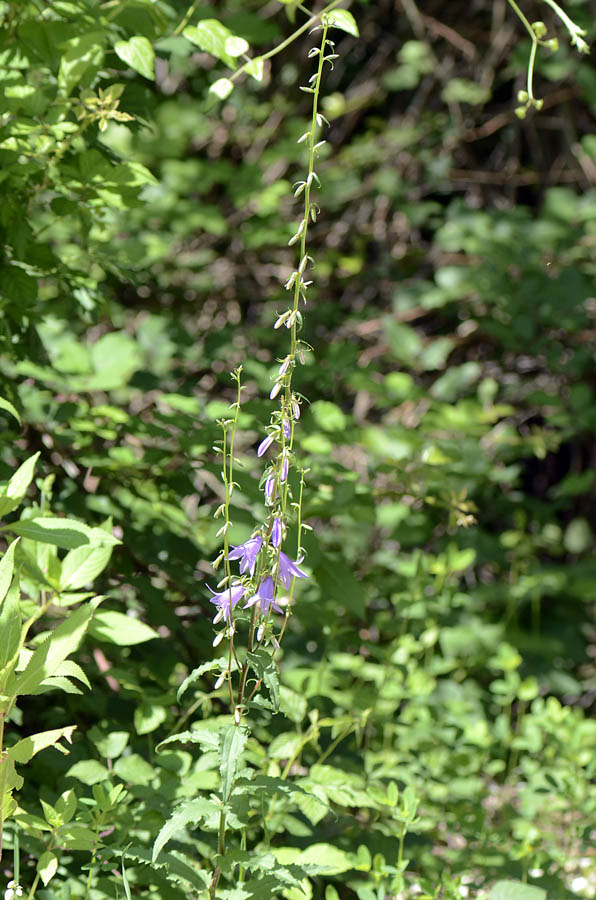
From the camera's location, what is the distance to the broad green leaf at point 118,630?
124cm

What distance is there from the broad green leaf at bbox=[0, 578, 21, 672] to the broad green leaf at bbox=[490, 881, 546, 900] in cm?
74

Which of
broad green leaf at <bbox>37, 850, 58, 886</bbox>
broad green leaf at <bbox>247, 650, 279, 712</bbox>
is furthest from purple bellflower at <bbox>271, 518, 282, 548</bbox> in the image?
broad green leaf at <bbox>37, 850, 58, 886</bbox>

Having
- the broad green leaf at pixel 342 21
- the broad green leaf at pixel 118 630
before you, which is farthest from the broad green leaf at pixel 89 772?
the broad green leaf at pixel 342 21

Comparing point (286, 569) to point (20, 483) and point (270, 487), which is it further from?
point (20, 483)

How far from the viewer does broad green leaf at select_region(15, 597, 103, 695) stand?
0.98 meters

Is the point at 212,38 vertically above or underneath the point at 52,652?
above

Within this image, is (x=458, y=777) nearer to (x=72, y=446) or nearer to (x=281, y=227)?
(x=72, y=446)

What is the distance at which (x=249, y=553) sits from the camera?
1.03m

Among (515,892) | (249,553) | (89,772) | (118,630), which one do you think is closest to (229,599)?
(249,553)

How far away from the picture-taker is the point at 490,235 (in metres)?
2.94

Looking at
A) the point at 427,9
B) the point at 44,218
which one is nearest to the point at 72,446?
the point at 44,218

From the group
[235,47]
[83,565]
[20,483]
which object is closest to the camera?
[20,483]

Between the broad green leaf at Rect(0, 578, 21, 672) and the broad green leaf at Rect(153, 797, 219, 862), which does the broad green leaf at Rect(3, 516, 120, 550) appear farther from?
the broad green leaf at Rect(153, 797, 219, 862)

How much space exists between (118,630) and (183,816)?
1.06ft
